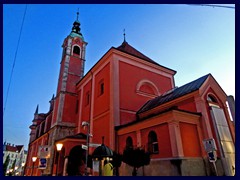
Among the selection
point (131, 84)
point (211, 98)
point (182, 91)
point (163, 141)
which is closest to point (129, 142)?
point (163, 141)

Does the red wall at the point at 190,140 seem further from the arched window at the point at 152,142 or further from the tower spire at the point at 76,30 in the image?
the tower spire at the point at 76,30

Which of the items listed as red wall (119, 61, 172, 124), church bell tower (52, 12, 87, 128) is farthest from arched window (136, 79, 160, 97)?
church bell tower (52, 12, 87, 128)

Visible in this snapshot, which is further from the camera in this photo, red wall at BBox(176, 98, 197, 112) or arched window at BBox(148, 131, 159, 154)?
red wall at BBox(176, 98, 197, 112)

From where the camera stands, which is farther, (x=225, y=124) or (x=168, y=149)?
→ (x=225, y=124)

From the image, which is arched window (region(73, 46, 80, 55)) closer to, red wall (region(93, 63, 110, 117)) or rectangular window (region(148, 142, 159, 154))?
red wall (region(93, 63, 110, 117))

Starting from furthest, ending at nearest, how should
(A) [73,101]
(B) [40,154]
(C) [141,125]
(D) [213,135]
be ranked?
(A) [73,101] < (C) [141,125] < (D) [213,135] < (B) [40,154]

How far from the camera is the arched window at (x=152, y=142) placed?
9.27 metres

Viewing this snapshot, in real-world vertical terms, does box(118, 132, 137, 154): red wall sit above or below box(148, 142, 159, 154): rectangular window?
above

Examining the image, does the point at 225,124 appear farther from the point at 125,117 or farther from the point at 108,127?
the point at 108,127

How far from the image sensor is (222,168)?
8562mm

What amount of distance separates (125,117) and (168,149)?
4.79 meters

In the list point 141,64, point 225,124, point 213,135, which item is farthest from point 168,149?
point 141,64

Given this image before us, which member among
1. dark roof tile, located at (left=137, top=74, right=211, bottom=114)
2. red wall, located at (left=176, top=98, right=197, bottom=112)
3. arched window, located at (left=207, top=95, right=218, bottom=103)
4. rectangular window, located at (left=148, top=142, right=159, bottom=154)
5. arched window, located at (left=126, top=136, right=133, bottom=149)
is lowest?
rectangular window, located at (left=148, top=142, right=159, bottom=154)

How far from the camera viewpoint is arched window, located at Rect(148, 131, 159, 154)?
927 centimetres
